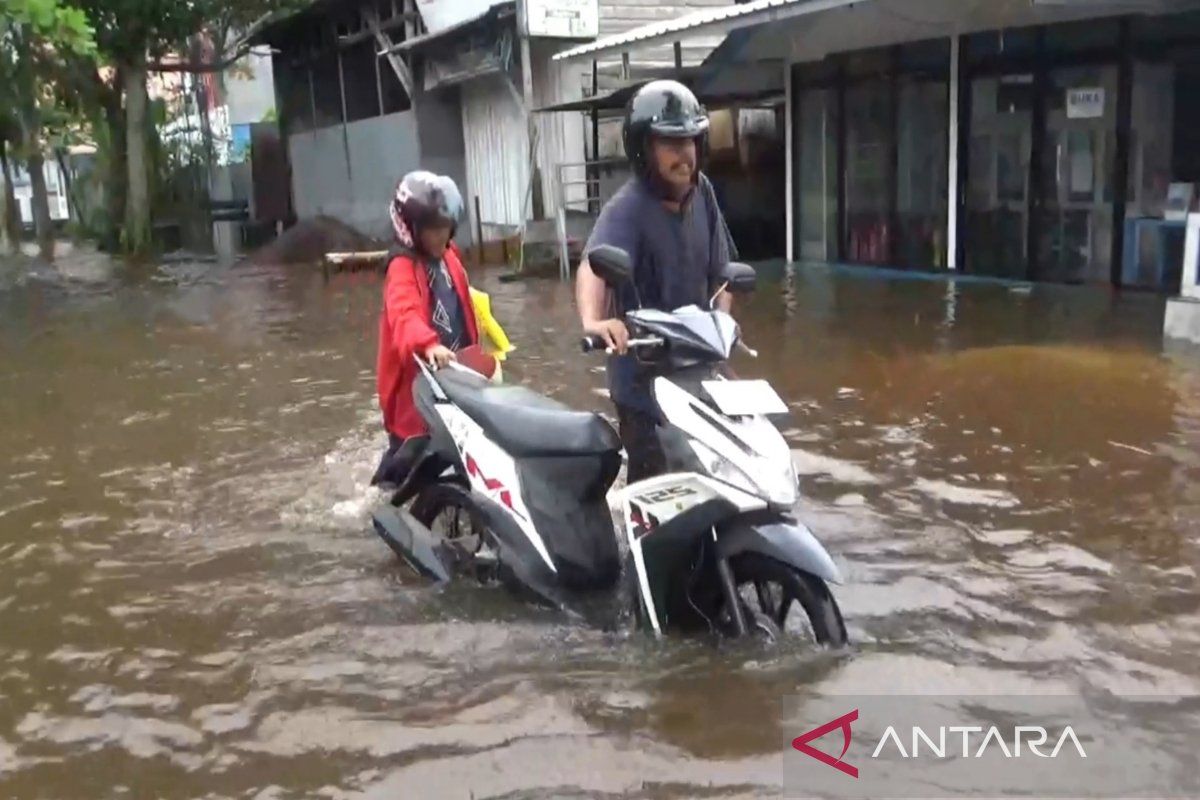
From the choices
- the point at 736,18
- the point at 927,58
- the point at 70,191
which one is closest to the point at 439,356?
the point at 736,18

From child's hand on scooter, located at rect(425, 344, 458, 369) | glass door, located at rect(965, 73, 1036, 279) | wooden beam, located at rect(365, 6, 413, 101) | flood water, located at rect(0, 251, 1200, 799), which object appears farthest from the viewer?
wooden beam, located at rect(365, 6, 413, 101)

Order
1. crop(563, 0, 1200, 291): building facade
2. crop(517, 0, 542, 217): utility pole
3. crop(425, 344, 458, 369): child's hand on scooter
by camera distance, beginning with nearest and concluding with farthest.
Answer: crop(425, 344, 458, 369): child's hand on scooter < crop(563, 0, 1200, 291): building facade < crop(517, 0, 542, 217): utility pole

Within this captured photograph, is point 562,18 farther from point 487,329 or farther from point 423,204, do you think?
point 423,204

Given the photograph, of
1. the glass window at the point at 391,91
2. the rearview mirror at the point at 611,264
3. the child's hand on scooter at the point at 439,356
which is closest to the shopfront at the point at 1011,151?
the child's hand on scooter at the point at 439,356

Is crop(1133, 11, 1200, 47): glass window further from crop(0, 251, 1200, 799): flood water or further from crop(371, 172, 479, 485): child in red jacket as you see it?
crop(371, 172, 479, 485): child in red jacket

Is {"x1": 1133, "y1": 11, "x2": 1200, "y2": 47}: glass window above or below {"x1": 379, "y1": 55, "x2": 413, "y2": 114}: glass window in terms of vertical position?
below

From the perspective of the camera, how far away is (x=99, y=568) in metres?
5.09

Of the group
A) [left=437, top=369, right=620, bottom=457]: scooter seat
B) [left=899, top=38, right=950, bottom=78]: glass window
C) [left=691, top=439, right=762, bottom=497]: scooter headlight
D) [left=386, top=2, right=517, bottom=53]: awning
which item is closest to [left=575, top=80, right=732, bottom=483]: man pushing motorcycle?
[left=437, top=369, right=620, bottom=457]: scooter seat

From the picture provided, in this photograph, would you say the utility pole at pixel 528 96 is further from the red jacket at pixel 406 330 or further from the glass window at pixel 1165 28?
the red jacket at pixel 406 330

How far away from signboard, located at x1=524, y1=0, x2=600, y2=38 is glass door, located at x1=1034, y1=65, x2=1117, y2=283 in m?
6.56

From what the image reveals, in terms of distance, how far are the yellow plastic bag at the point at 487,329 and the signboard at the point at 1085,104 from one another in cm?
865

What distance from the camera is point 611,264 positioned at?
3635mm

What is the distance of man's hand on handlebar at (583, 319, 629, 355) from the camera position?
12.3ft

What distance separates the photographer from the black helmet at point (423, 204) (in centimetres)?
470
